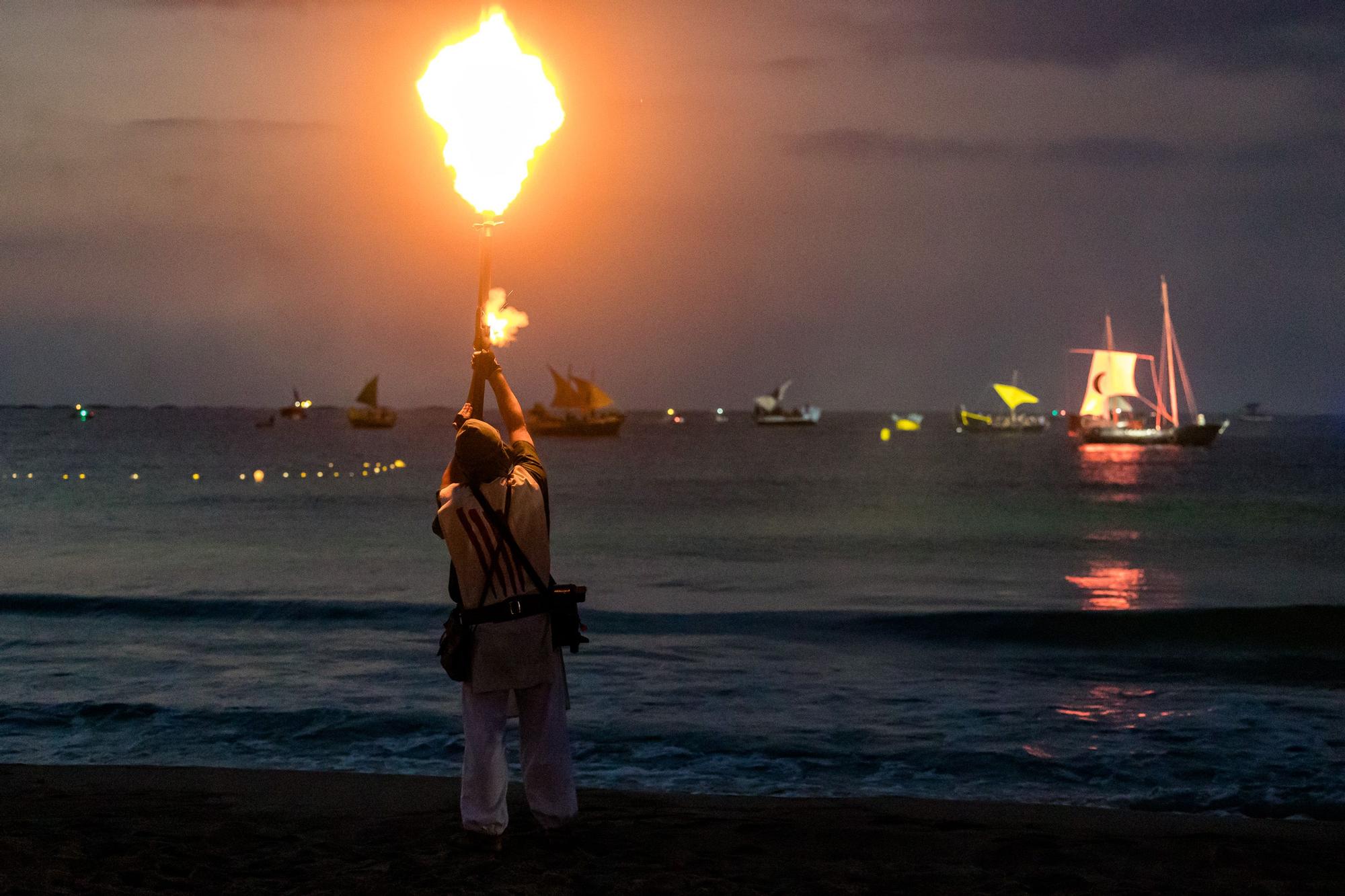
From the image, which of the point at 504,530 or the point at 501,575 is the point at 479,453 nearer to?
the point at 504,530

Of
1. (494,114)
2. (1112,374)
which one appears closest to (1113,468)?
(1112,374)

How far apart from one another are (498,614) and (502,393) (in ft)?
3.88

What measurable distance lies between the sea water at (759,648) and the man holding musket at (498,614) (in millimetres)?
2780

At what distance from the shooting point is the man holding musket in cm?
588

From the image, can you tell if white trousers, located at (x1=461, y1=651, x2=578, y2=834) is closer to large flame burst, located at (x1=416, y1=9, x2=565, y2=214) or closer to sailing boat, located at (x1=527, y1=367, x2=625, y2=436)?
large flame burst, located at (x1=416, y1=9, x2=565, y2=214)

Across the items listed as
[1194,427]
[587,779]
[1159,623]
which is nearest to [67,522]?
[1159,623]

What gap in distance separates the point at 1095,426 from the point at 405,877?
495 ft

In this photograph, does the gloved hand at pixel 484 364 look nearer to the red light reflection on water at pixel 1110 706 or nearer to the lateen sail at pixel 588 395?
the red light reflection on water at pixel 1110 706

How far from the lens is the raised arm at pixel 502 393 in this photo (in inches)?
249

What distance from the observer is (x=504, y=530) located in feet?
19.2

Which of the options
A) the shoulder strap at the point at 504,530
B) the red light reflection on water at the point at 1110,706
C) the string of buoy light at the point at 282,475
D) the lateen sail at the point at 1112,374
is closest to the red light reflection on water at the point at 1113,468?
the lateen sail at the point at 1112,374

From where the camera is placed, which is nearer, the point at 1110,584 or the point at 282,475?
A: the point at 1110,584

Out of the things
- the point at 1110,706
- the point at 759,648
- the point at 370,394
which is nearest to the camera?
the point at 1110,706

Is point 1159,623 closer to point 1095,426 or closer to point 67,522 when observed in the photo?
point 67,522
